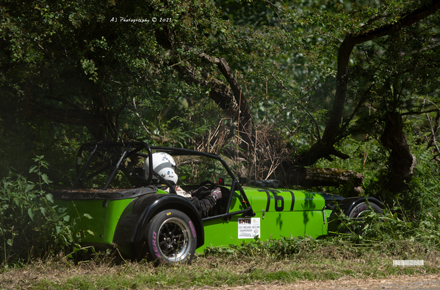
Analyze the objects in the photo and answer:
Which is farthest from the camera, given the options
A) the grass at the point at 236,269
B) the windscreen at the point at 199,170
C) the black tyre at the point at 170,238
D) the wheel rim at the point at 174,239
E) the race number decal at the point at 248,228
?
the windscreen at the point at 199,170

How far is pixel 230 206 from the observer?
227 inches

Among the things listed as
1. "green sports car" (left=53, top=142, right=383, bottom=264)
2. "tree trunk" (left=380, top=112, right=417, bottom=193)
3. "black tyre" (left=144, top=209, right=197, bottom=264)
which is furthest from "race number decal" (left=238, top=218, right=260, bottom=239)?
"tree trunk" (left=380, top=112, right=417, bottom=193)

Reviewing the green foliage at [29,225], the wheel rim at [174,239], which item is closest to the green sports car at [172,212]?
the wheel rim at [174,239]

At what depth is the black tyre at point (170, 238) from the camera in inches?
184

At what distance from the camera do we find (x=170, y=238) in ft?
16.3

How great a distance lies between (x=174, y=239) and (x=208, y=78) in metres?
4.75

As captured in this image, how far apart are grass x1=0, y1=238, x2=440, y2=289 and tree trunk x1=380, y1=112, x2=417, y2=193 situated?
304cm

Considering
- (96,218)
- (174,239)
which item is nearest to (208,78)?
(174,239)

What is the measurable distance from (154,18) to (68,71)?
1.77 meters

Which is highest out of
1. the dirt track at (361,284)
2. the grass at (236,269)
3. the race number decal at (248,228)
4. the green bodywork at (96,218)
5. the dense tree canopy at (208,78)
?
the dense tree canopy at (208,78)

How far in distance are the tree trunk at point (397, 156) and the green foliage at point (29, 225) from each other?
21.1 feet

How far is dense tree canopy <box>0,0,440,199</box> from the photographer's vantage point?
22.2 ft

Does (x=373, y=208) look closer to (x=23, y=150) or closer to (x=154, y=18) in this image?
(x=154, y=18)

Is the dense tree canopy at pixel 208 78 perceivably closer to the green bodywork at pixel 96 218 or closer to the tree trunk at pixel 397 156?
the tree trunk at pixel 397 156
